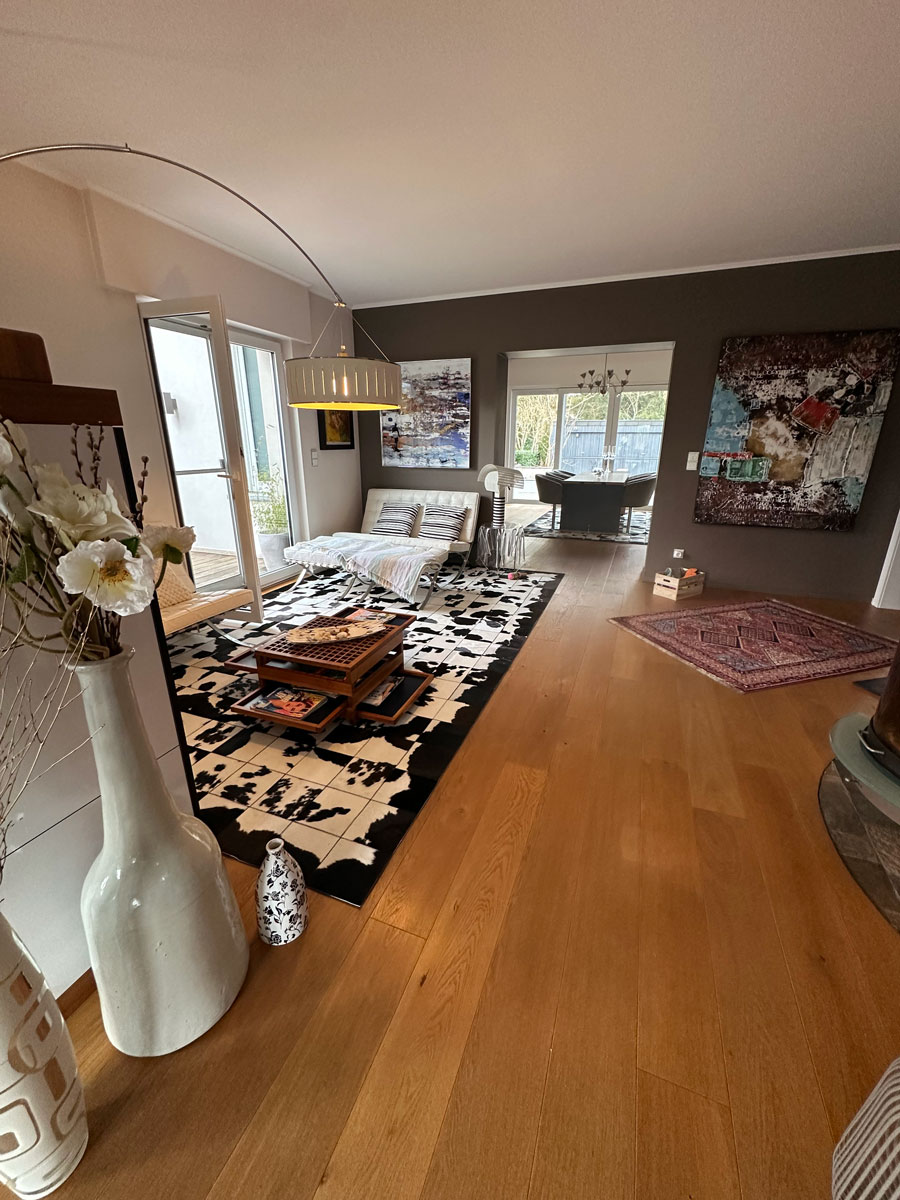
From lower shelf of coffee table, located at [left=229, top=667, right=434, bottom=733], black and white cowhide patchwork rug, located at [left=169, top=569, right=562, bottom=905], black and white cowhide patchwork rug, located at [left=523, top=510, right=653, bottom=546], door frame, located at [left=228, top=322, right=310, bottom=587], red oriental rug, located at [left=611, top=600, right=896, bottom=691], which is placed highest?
door frame, located at [left=228, top=322, right=310, bottom=587]

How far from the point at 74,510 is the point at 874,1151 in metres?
1.47

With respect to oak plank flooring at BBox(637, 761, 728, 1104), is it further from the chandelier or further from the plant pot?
the chandelier

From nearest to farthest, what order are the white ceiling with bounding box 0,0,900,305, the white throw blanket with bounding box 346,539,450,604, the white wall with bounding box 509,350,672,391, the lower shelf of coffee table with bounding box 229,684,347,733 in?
the white ceiling with bounding box 0,0,900,305, the lower shelf of coffee table with bounding box 229,684,347,733, the white throw blanket with bounding box 346,539,450,604, the white wall with bounding box 509,350,672,391

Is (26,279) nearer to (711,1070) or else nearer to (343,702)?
(343,702)

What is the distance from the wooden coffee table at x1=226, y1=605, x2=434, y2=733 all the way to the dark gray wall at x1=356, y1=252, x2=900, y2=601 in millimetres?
3179

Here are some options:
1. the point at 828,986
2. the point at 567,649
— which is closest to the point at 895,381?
the point at 567,649

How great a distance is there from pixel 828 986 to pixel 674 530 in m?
3.81

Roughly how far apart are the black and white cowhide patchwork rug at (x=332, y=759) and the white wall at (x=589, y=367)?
682 cm

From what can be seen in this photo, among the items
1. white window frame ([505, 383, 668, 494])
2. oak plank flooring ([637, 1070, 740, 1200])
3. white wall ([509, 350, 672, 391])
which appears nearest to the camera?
oak plank flooring ([637, 1070, 740, 1200])

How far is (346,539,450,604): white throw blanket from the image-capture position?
380cm

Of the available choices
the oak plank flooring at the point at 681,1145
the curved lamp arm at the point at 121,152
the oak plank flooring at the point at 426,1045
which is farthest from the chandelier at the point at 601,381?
the oak plank flooring at the point at 681,1145

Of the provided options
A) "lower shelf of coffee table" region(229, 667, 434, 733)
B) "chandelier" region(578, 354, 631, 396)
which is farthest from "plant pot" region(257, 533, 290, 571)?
"chandelier" region(578, 354, 631, 396)

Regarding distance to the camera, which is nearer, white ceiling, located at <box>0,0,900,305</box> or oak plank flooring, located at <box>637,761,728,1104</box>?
oak plank flooring, located at <box>637,761,728,1104</box>

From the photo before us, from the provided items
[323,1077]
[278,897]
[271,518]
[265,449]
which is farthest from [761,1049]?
[265,449]
